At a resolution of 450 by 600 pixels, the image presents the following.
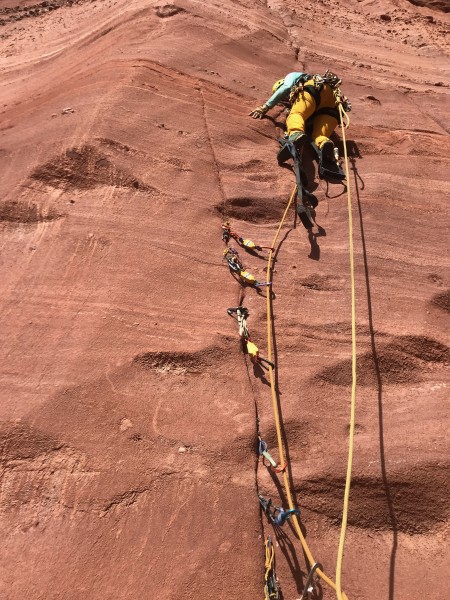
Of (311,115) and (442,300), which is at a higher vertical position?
(311,115)

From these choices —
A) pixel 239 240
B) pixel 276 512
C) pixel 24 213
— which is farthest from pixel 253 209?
pixel 276 512

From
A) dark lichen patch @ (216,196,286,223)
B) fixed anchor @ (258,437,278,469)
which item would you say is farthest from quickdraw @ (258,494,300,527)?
dark lichen patch @ (216,196,286,223)

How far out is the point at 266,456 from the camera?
203 centimetres

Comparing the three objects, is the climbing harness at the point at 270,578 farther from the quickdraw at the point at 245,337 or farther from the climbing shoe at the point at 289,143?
the climbing shoe at the point at 289,143

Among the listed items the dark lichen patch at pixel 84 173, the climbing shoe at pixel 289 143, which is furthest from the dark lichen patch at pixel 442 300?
the dark lichen patch at pixel 84 173

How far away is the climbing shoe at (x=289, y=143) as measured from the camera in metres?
3.48

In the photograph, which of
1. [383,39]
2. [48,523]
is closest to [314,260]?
[48,523]

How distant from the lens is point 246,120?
3.85m

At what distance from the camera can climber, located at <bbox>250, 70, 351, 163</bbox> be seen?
12.2 feet

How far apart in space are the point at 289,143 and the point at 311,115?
0.63 meters

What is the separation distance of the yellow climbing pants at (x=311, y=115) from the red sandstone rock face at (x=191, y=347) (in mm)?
248

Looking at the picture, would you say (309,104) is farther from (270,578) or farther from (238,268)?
(270,578)

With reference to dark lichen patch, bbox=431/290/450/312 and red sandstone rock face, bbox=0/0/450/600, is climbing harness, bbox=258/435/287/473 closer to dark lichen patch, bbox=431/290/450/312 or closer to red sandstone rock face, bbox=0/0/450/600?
red sandstone rock face, bbox=0/0/450/600

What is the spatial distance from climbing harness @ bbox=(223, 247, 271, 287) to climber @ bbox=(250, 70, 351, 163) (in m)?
1.34
